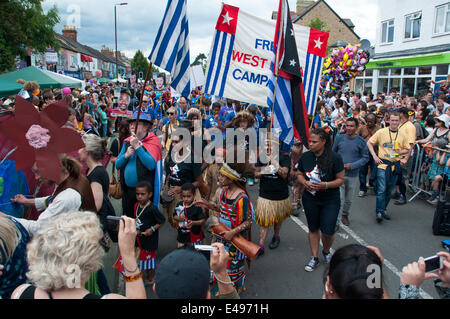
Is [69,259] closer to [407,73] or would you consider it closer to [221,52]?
[221,52]

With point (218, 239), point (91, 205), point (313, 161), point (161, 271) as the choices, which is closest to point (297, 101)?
point (313, 161)

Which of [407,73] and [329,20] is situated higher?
[329,20]

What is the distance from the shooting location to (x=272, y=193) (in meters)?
4.75

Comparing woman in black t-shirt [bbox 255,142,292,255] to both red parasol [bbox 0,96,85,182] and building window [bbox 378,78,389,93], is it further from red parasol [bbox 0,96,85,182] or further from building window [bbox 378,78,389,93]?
building window [bbox 378,78,389,93]

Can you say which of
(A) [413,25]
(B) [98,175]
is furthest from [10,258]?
(A) [413,25]

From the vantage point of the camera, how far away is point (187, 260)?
1559 millimetres

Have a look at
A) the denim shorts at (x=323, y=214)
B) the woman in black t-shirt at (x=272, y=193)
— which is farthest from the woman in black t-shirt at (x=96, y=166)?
the denim shorts at (x=323, y=214)

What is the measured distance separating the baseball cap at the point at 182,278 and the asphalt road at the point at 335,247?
7.98 feet

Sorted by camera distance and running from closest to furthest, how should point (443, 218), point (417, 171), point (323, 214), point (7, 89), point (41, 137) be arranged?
1. point (41, 137)
2. point (323, 214)
3. point (443, 218)
4. point (417, 171)
5. point (7, 89)

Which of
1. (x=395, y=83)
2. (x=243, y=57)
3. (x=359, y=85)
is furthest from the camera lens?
(x=359, y=85)

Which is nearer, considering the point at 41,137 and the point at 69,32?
the point at 41,137

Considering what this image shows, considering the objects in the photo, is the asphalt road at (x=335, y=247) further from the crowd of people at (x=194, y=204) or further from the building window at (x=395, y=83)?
the building window at (x=395, y=83)

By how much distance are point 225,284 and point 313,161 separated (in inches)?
104

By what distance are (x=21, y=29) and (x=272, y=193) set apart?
16.9 m
